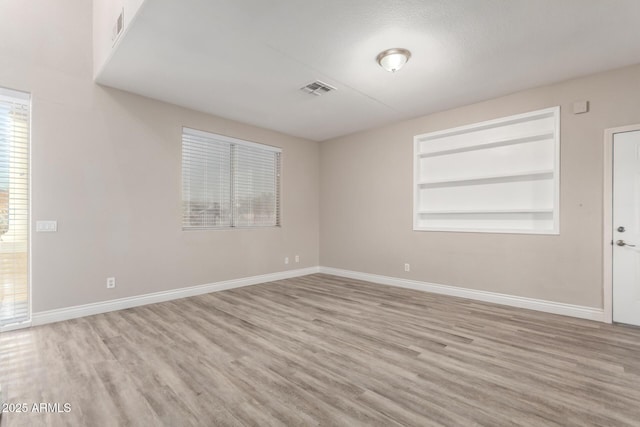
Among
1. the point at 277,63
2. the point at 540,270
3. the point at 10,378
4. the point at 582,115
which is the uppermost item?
the point at 277,63

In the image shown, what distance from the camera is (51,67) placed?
3.39 meters

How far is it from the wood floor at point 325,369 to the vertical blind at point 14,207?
39 cm

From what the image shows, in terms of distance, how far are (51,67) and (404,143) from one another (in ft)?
16.1

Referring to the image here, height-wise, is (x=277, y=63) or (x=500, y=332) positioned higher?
(x=277, y=63)

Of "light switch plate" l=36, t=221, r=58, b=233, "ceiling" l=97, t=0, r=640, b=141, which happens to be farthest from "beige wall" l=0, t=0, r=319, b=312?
"ceiling" l=97, t=0, r=640, b=141

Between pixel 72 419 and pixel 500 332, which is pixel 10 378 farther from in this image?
pixel 500 332

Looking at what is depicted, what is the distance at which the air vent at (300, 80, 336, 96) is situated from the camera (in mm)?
3685

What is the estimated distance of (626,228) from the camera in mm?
3244

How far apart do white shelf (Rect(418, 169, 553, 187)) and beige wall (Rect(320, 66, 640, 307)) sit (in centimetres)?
22

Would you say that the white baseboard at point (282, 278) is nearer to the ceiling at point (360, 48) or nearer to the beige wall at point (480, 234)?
the beige wall at point (480, 234)

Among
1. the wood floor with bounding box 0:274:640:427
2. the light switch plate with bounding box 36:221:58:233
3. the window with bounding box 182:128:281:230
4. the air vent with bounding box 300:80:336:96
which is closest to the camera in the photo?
the wood floor with bounding box 0:274:640:427

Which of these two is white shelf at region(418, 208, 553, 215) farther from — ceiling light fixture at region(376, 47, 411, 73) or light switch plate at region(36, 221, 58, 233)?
light switch plate at region(36, 221, 58, 233)

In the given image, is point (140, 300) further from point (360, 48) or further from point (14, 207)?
point (360, 48)

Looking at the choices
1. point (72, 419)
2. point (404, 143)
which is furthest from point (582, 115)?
point (72, 419)
